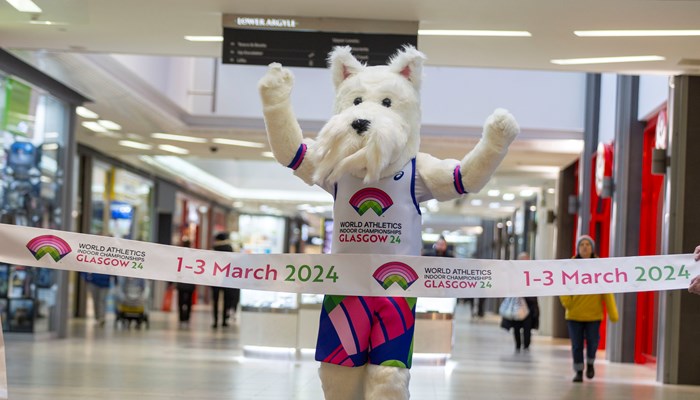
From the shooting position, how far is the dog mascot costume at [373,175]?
509cm

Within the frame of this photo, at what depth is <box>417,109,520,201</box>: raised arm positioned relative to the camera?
513 centimetres

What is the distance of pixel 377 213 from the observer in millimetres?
5258

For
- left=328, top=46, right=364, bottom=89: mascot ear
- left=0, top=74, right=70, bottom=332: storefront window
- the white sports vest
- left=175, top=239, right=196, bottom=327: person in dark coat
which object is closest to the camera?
the white sports vest

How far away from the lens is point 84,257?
570 cm

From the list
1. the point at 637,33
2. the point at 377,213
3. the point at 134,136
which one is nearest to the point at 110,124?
the point at 134,136

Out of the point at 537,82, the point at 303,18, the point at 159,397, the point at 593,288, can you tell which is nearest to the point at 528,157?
the point at 537,82

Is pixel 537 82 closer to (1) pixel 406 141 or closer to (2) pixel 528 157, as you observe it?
(2) pixel 528 157

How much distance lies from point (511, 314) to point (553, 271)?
10884 mm

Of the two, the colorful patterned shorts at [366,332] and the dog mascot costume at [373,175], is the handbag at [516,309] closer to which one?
the dog mascot costume at [373,175]

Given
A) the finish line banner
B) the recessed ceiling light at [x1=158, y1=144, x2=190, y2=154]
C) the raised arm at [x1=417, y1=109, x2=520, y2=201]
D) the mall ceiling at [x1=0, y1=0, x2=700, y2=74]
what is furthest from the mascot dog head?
the recessed ceiling light at [x1=158, y1=144, x2=190, y2=154]

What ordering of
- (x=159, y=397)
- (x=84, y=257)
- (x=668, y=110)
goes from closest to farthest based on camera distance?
(x=84, y=257) → (x=159, y=397) → (x=668, y=110)

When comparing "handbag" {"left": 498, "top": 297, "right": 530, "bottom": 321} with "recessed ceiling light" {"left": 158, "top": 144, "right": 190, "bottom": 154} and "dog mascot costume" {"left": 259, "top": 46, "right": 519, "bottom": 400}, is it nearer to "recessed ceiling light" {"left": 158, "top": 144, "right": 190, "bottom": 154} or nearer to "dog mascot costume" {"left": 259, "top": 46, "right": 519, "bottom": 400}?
"recessed ceiling light" {"left": 158, "top": 144, "right": 190, "bottom": 154}

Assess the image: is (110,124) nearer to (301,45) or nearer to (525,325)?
(525,325)

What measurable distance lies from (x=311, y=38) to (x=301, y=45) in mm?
113
